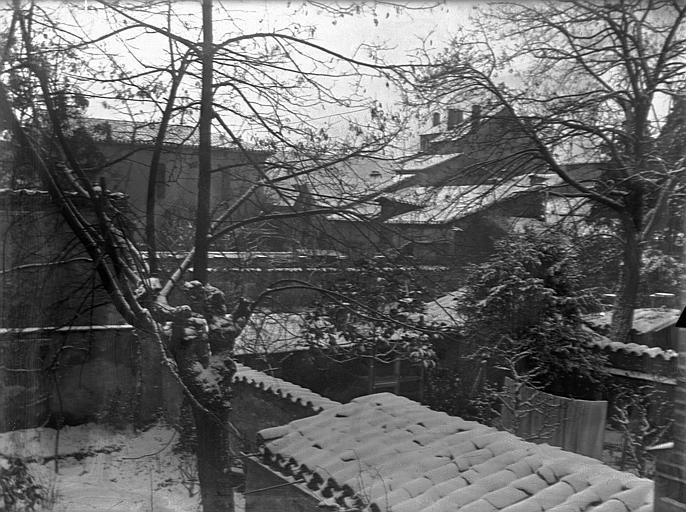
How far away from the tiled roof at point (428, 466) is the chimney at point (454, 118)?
68 cm

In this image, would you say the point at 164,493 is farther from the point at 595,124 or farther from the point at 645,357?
the point at 595,124

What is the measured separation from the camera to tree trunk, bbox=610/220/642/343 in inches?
57.1

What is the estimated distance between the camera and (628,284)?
147 centimetres

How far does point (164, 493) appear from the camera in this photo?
1419 mm

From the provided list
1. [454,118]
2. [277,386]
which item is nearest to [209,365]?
[277,386]

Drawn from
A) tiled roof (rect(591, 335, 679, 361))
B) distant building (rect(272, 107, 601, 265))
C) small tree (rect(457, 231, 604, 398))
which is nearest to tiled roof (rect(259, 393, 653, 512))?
small tree (rect(457, 231, 604, 398))

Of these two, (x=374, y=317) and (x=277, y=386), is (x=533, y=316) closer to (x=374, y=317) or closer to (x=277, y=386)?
(x=374, y=317)

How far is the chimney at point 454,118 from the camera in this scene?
1457 millimetres

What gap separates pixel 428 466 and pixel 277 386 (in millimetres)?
412

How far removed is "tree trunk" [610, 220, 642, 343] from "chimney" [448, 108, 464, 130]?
0.48 m

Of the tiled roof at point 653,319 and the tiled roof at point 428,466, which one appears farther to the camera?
the tiled roof at point 653,319

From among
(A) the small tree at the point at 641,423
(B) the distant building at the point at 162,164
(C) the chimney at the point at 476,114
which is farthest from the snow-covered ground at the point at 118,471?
(C) the chimney at the point at 476,114

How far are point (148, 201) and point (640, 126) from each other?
1198 mm

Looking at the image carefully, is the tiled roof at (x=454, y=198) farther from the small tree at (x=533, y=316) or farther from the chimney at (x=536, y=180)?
the small tree at (x=533, y=316)
